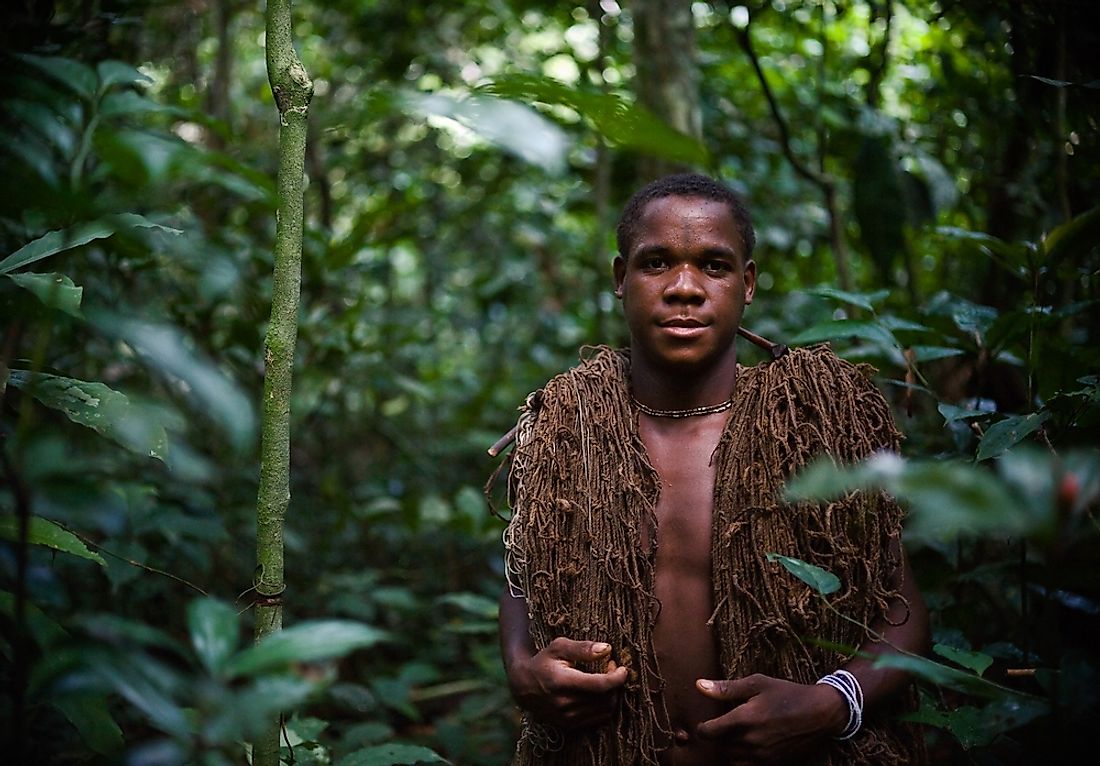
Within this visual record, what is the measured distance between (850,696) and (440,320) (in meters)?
3.39

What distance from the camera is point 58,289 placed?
1.02 metres

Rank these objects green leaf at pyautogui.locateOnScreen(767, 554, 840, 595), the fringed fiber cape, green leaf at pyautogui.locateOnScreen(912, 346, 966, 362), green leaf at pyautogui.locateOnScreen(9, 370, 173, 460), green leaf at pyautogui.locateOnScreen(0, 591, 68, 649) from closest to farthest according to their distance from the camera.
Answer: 1. green leaf at pyautogui.locateOnScreen(0, 591, 68, 649)
2. green leaf at pyautogui.locateOnScreen(9, 370, 173, 460)
3. green leaf at pyautogui.locateOnScreen(767, 554, 840, 595)
4. the fringed fiber cape
5. green leaf at pyautogui.locateOnScreen(912, 346, 966, 362)

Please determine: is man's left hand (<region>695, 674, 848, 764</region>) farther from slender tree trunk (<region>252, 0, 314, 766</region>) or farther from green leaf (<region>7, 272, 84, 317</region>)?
green leaf (<region>7, 272, 84, 317</region>)

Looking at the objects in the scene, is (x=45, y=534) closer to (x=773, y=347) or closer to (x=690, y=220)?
(x=690, y=220)

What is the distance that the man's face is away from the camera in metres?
1.77

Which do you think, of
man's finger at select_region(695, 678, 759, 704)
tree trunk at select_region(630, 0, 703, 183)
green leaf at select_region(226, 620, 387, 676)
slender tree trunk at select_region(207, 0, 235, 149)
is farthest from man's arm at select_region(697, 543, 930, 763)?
slender tree trunk at select_region(207, 0, 235, 149)

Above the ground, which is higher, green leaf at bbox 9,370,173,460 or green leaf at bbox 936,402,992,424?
green leaf at bbox 9,370,173,460

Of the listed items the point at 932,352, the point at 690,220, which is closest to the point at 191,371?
the point at 690,220

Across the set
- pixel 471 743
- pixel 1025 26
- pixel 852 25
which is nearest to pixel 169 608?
pixel 471 743

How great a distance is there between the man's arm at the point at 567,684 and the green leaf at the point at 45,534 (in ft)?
2.49

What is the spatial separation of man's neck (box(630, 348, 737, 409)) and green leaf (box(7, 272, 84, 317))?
1105mm

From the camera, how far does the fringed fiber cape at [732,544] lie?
1.62 meters

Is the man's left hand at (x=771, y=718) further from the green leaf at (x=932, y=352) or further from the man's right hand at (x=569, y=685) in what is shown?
the green leaf at (x=932, y=352)

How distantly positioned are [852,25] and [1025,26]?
2.21 meters
